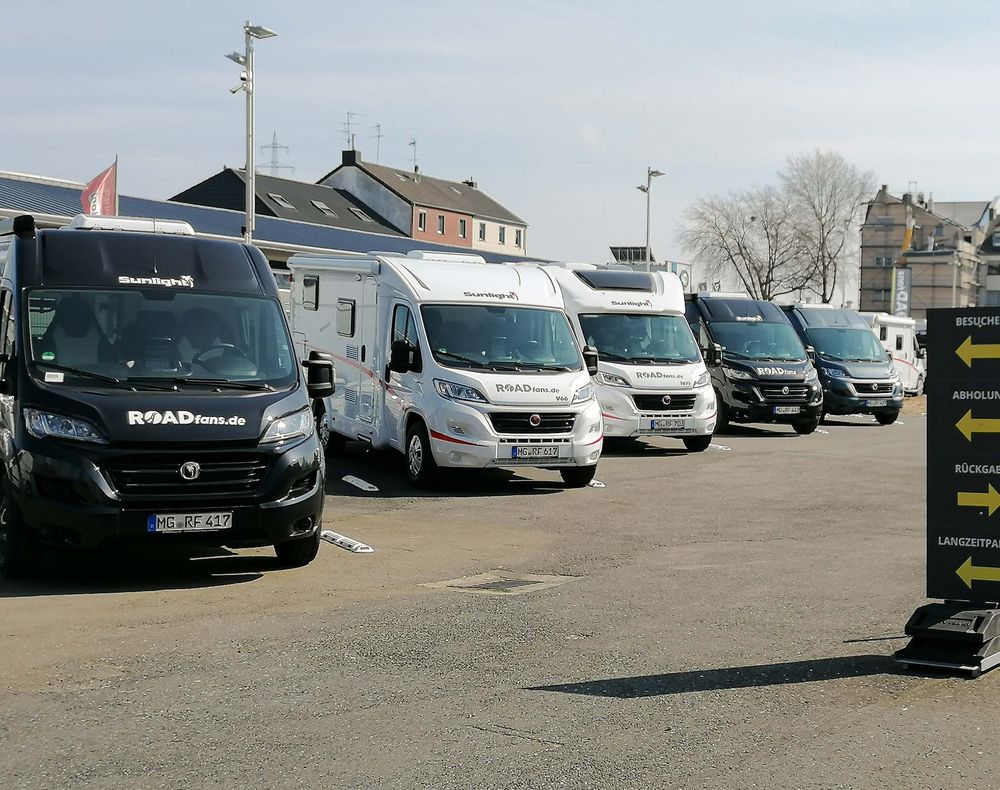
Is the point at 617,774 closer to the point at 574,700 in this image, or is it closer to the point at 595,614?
the point at 574,700

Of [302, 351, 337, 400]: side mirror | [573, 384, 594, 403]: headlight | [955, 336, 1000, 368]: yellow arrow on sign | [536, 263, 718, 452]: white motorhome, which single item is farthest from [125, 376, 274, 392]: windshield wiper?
[536, 263, 718, 452]: white motorhome

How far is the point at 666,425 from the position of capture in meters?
20.0

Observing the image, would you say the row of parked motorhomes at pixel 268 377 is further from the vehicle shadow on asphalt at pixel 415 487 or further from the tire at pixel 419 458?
the vehicle shadow on asphalt at pixel 415 487

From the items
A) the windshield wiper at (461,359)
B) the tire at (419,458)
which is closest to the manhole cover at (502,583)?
the tire at (419,458)

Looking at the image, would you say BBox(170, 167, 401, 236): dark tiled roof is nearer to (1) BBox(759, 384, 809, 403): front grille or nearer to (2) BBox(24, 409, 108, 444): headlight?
(1) BBox(759, 384, 809, 403): front grille

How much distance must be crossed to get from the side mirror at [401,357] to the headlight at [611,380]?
→ 15.8ft

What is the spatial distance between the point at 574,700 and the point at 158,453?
3997 mm

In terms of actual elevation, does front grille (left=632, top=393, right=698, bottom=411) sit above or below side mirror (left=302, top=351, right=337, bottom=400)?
below

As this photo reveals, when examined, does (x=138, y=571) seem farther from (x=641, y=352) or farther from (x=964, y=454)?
(x=641, y=352)

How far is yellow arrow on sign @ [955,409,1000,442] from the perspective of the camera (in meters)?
7.30

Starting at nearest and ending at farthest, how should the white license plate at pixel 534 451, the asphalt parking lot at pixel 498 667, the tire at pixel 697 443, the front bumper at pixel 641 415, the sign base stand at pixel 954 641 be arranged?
the asphalt parking lot at pixel 498 667, the sign base stand at pixel 954 641, the white license plate at pixel 534 451, the front bumper at pixel 641 415, the tire at pixel 697 443

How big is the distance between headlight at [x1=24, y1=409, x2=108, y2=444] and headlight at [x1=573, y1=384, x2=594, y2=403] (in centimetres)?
740

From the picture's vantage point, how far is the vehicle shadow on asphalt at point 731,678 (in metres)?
6.71

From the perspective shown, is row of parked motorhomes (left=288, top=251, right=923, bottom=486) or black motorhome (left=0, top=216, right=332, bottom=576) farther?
row of parked motorhomes (left=288, top=251, right=923, bottom=486)
